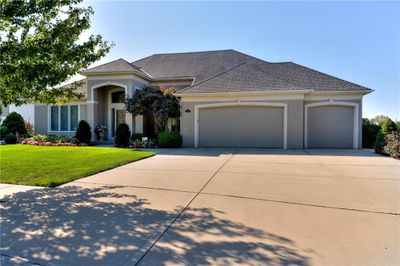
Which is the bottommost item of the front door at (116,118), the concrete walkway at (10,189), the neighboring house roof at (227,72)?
the concrete walkway at (10,189)

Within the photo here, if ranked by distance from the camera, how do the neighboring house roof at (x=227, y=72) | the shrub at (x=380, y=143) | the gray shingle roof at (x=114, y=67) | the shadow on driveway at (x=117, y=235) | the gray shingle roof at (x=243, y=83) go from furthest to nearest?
the gray shingle roof at (x=114, y=67) < the neighboring house roof at (x=227, y=72) < the gray shingle roof at (x=243, y=83) < the shrub at (x=380, y=143) < the shadow on driveway at (x=117, y=235)

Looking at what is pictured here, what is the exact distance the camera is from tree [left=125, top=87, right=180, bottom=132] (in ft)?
52.7

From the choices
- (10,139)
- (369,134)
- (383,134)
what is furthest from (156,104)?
(369,134)

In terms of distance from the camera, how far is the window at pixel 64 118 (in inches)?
752

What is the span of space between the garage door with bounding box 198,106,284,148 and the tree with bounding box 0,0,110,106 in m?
10.0

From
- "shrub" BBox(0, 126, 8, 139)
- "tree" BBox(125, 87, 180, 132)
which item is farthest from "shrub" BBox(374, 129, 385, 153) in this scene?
"shrub" BBox(0, 126, 8, 139)

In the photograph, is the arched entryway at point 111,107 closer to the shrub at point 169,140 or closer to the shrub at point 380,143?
the shrub at point 169,140

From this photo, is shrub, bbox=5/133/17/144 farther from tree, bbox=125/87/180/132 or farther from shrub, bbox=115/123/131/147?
tree, bbox=125/87/180/132

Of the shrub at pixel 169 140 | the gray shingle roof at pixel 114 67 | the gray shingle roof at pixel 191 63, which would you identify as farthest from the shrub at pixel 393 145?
the gray shingle roof at pixel 114 67

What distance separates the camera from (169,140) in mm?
15477

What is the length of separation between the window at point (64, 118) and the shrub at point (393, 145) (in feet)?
64.1

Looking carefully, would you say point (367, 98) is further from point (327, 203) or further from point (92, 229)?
point (92, 229)

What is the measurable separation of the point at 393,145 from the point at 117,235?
12609 millimetres

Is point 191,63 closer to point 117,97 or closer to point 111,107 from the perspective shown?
point 117,97
